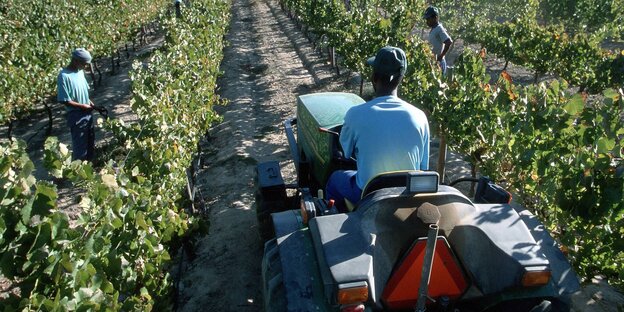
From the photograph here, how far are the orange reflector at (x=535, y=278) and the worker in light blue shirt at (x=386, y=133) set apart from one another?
90 centimetres

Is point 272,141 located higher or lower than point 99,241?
lower

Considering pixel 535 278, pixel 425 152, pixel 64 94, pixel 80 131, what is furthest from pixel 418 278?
pixel 80 131

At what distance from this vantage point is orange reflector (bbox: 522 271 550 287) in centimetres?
231

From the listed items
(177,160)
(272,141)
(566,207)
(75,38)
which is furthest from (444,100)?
(75,38)

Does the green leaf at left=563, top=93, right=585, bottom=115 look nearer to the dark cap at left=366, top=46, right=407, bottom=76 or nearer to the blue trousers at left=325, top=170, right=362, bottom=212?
the dark cap at left=366, top=46, right=407, bottom=76

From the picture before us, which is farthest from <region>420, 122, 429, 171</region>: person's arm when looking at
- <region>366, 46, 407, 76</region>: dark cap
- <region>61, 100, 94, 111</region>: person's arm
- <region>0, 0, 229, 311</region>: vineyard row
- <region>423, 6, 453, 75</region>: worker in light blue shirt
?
<region>61, 100, 94, 111</region>: person's arm

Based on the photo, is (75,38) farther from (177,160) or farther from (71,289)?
(71,289)

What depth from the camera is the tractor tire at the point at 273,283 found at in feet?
8.55

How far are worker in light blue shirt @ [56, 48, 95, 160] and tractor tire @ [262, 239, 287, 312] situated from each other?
5.09 metres

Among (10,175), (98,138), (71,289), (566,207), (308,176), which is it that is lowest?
(98,138)

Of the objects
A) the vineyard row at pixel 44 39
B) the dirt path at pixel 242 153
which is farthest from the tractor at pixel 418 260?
the vineyard row at pixel 44 39

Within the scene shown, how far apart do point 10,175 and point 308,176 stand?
3167 millimetres

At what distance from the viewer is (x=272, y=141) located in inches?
325

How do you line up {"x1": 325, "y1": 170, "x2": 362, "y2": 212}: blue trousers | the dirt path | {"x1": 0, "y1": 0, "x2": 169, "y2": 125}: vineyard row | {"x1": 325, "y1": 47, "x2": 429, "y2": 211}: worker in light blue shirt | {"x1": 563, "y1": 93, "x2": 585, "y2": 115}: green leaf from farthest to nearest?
{"x1": 0, "y1": 0, "x2": 169, "y2": 125}: vineyard row < the dirt path < {"x1": 563, "y1": 93, "x2": 585, "y2": 115}: green leaf < {"x1": 325, "y1": 170, "x2": 362, "y2": 212}: blue trousers < {"x1": 325, "y1": 47, "x2": 429, "y2": 211}: worker in light blue shirt
